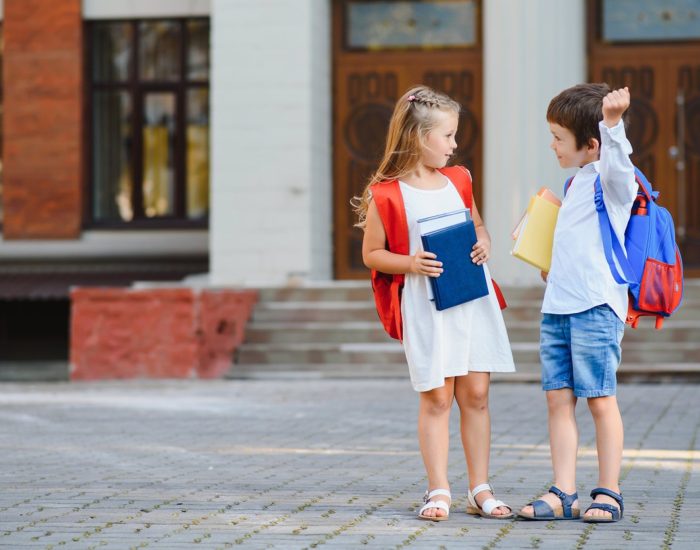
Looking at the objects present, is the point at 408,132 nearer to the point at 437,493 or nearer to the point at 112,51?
the point at 437,493

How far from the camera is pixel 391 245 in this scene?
578cm

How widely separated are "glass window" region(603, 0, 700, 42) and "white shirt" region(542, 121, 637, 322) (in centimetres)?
1228

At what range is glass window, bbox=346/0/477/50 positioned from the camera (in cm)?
1759

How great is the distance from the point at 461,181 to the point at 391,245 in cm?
40

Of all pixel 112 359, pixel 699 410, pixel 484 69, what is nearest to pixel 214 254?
pixel 112 359

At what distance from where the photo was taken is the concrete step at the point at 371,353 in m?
14.1

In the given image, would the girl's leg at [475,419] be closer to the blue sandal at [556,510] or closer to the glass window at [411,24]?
the blue sandal at [556,510]

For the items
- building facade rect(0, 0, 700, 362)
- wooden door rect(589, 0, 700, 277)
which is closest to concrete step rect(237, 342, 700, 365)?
building facade rect(0, 0, 700, 362)

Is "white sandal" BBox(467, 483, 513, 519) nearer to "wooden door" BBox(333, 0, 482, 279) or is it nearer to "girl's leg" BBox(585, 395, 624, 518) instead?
"girl's leg" BBox(585, 395, 624, 518)

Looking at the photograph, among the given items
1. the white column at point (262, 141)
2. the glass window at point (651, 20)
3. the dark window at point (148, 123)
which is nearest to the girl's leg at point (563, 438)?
the white column at point (262, 141)

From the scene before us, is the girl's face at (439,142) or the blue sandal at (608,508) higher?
the girl's face at (439,142)

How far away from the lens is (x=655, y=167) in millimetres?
17406

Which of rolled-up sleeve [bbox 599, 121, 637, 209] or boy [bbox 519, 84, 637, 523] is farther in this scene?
boy [bbox 519, 84, 637, 523]

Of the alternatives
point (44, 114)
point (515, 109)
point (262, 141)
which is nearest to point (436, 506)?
point (515, 109)
